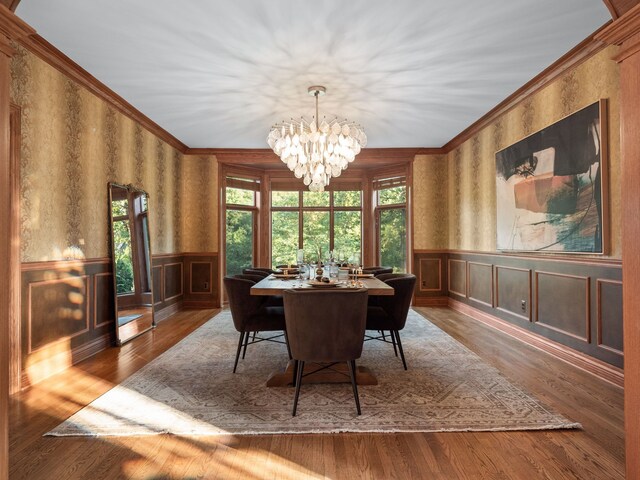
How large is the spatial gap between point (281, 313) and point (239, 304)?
1.21ft

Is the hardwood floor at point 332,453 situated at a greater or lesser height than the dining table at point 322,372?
lesser

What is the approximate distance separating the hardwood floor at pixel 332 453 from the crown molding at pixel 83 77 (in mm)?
2663

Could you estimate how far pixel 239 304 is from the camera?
329cm

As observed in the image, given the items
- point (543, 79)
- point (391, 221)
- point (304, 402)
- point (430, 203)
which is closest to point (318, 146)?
point (543, 79)

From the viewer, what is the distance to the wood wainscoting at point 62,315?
10.3ft

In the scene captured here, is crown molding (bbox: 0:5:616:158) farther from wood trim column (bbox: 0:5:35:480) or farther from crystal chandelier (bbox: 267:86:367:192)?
crystal chandelier (bbox: 267:86:367:192)

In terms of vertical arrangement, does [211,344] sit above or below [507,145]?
below

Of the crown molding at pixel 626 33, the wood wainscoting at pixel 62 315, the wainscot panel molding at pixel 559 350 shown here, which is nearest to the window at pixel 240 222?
the wood wainscoting at pixel 62 315

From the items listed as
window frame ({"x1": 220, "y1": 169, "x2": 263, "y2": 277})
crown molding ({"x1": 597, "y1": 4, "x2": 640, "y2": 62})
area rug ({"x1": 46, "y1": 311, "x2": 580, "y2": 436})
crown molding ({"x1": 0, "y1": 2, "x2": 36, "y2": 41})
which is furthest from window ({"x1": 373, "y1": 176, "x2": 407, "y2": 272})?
crown molding ({"x1": 0, "y1": 2, "x2": 36, "y2": 41})

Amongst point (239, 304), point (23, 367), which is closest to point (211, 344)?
point (239, 304)

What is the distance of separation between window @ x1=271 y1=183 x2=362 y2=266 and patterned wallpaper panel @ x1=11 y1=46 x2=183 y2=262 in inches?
124

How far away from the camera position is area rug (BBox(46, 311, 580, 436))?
93.5 inches

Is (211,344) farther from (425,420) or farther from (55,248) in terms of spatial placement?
(425,420)

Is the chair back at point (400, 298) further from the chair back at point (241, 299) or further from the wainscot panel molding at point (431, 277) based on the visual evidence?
the wainscot panel molding at point (431, 277)
